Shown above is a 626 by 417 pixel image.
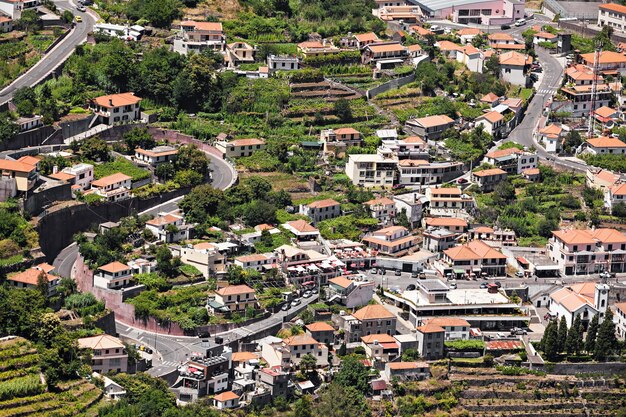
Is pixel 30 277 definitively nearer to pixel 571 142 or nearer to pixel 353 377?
pixel 353 377

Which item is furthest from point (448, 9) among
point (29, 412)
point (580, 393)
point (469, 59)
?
point (29, 412)

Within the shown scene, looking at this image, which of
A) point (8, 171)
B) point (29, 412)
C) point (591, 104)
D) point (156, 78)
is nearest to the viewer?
point (29, 412)

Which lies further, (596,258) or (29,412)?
(596,258)

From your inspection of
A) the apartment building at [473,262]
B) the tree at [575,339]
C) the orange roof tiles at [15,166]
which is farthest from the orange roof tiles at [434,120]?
the orange roof tiles at [15,166]

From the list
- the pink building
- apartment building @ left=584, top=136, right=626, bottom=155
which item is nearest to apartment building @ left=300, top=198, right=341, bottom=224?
apartment building @ left=584, top=136, right=626, bottom=155

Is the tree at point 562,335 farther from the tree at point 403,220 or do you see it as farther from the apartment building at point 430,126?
the apartment building at point 430,126

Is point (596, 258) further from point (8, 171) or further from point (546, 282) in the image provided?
point (8, 171)
